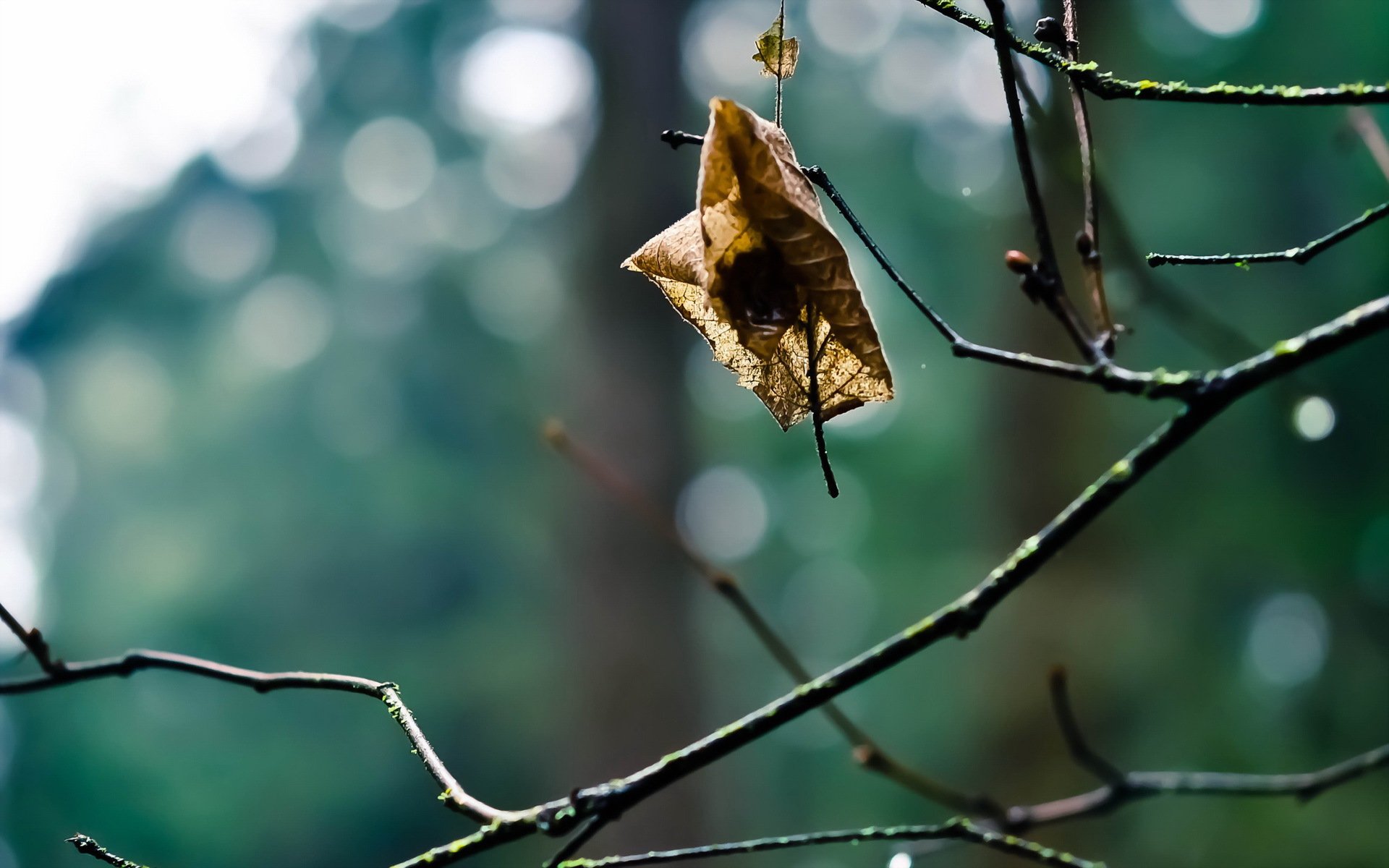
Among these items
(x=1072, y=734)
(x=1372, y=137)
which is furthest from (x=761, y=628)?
(x=1372, y=137)

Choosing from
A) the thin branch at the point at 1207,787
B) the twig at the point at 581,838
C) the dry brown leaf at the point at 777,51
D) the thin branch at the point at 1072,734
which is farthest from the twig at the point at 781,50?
the thin branch at the point at 1207,787

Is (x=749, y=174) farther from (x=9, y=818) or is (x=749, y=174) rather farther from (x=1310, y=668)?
(x=9, y=818)

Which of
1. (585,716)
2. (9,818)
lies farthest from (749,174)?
(9,818)

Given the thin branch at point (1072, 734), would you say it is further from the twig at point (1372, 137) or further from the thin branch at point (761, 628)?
the twig at point (1372, 137)

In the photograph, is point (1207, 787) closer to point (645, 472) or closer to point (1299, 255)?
point (1299, 255)

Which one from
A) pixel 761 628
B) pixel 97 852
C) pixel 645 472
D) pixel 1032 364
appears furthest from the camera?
pixel 645 472

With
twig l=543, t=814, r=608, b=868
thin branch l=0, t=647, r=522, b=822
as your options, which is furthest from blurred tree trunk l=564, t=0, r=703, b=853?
twig l=543, t=814, r=608, b=868
